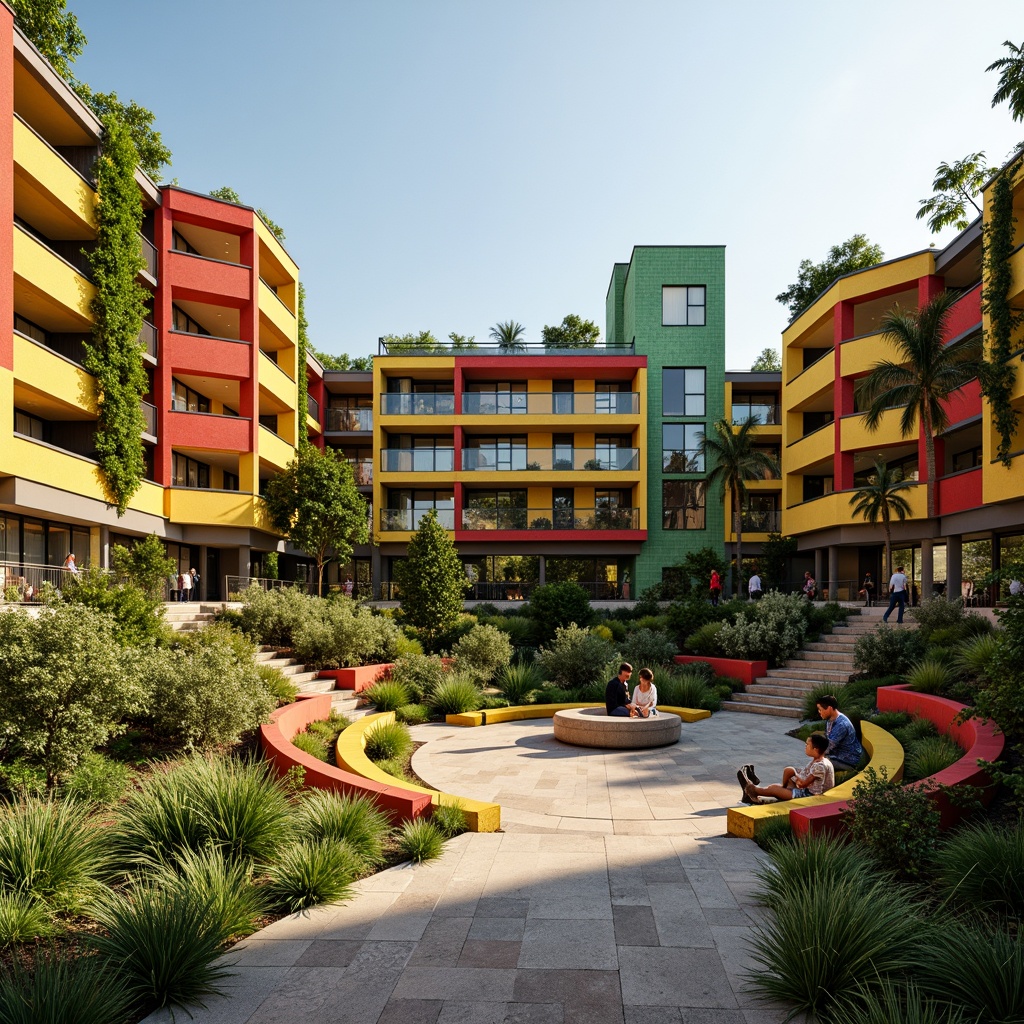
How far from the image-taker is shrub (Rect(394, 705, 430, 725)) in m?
13.6

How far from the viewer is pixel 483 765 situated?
10484 millimetres

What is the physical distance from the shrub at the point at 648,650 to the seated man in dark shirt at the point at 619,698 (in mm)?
5481

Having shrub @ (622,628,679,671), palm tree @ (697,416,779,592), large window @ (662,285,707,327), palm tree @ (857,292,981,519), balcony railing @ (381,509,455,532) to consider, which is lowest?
shrub @ (622,628,679,671)

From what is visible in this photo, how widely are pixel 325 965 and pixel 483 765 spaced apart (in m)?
6.04

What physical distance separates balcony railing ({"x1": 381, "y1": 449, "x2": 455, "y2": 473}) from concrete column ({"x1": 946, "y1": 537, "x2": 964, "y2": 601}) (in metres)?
22.4

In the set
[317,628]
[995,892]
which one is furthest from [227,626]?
[995,892]

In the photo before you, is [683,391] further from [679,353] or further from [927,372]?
[927,372]

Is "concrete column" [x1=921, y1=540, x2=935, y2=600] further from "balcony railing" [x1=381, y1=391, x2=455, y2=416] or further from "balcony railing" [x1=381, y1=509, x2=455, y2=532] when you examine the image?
"balcony railing" [x1=381, y1=391, x2=455, y2=416]

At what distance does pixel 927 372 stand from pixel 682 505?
1435cm

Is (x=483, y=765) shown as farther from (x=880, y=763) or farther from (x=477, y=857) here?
(x=880, y=763)

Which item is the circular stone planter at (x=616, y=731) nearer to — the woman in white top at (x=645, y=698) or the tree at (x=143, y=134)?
the woman in white top at (x=645, y=698)

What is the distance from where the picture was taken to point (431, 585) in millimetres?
19875

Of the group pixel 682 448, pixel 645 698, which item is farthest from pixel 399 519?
pixel 645 698

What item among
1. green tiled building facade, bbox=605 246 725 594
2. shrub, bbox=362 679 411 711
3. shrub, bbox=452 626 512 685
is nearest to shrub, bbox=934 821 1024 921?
shrub, bbox=362 679 411 711
